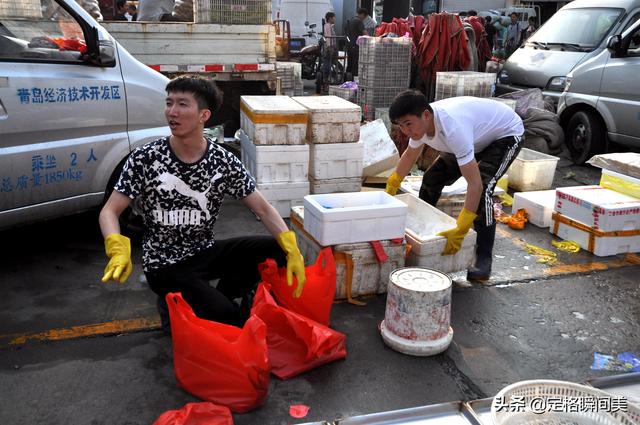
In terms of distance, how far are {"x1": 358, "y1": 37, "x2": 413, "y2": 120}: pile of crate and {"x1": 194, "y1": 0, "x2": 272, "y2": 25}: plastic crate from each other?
6.08ft

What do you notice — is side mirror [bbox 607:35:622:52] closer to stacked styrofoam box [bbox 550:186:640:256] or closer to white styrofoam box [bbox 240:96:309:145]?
stacked styrofoam box [bbox 550:186:640:256]

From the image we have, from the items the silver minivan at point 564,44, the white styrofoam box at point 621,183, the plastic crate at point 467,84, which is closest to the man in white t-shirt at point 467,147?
the white styrofoam box at point 621,183

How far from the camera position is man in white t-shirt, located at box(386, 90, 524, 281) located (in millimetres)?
3881

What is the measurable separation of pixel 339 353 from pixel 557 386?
1620 mm

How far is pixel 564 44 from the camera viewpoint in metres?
9.90

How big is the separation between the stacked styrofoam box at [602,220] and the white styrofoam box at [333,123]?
6.83ft

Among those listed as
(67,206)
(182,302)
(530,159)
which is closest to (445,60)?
(530,159)

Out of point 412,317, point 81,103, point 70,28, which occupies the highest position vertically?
point 70,28

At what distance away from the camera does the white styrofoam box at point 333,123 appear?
5.63 metres

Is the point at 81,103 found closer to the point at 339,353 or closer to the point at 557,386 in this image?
the point at 339,353

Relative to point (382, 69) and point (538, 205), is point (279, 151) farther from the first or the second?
point (382, 69)

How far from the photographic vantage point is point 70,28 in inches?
177

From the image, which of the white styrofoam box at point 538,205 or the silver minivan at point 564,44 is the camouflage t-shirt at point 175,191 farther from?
the silver minivan at point 564,44

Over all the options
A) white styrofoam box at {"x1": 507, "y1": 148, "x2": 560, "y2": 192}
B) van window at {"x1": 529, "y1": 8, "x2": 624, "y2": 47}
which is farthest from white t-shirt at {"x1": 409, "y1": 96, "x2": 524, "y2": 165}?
van window at {"x1": 529, "y1": 8, "x2": 624, "y2": 47}
